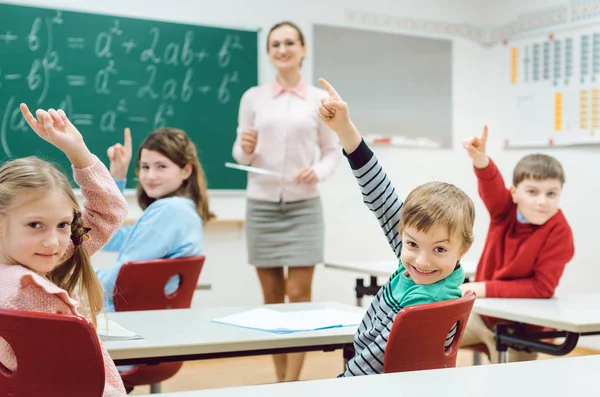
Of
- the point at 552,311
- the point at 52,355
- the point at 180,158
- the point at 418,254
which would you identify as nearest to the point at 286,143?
the point at 180,158

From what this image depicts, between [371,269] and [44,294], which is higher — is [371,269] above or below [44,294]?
below

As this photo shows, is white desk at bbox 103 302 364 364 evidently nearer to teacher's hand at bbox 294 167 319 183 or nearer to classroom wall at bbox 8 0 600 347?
teacher's hand at bbox 294 167 319 183

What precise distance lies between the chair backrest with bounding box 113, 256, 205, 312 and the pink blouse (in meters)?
1.20

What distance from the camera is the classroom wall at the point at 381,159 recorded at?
457cm

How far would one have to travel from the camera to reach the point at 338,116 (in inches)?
68.2

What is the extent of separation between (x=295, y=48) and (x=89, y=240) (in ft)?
6.93

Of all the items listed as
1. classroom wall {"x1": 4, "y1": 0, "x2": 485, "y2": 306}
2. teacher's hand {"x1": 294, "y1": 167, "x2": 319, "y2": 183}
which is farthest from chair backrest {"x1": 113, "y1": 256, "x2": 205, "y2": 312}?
classroom wall {"x1": 4, "y1": 0, "x2": 485, "y2": 306}

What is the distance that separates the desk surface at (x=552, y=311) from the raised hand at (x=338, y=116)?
2.57 feet

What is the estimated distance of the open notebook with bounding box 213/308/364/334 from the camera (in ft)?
6.18

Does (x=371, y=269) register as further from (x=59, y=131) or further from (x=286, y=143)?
(x=59, y=131)

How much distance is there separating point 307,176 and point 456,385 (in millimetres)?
2424

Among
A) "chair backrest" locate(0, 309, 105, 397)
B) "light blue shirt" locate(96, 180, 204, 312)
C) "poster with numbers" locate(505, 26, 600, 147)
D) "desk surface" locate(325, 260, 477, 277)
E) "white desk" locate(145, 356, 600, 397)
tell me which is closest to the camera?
"white desk" locate(145, 356, 600, 397)

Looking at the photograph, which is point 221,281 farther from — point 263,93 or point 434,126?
point 434,126

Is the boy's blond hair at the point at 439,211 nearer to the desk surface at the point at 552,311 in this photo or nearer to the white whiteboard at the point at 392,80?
the desk surface at the point at 552,311
